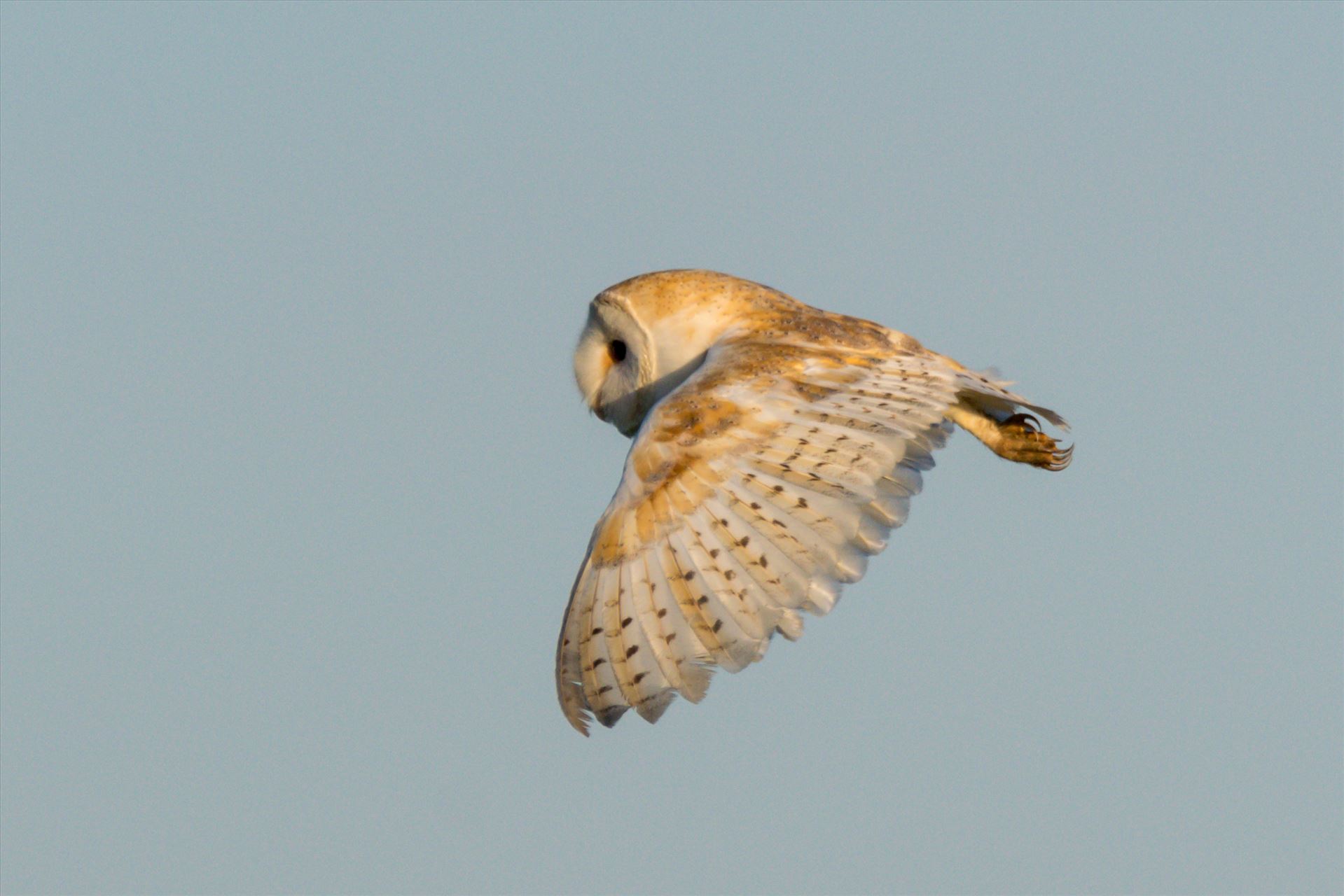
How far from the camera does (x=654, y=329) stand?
30.8ft

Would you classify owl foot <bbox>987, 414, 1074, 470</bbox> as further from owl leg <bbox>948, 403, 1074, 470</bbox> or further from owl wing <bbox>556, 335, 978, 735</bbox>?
owl wing <bbox>556, 335, 978, 735</bbox>

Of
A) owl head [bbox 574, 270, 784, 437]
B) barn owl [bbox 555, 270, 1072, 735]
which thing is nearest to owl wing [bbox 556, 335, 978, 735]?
barn owl [bbox 555, 270, 1072, 735]

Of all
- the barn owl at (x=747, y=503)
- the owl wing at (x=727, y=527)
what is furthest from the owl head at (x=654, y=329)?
the owl wing at (x=727, y=527)

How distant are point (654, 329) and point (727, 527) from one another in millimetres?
2172

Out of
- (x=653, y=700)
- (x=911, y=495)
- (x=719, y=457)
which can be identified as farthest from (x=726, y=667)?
(x=911, y=495)

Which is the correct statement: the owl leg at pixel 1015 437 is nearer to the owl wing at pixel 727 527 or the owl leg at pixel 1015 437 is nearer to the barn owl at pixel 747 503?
the barn owl at pixel 747 503

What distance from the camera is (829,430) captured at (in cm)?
776

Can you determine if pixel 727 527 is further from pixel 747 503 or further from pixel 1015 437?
pixel 1015 437

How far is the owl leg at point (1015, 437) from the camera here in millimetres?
9344

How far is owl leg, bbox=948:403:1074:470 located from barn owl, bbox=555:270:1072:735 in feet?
1.50

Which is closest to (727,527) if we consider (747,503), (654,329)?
(747,503)

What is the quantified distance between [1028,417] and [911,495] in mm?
1302

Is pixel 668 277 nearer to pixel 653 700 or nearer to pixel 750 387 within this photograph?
pixel 750 387

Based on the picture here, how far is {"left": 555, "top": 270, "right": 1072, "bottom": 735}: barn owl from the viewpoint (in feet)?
23.5
